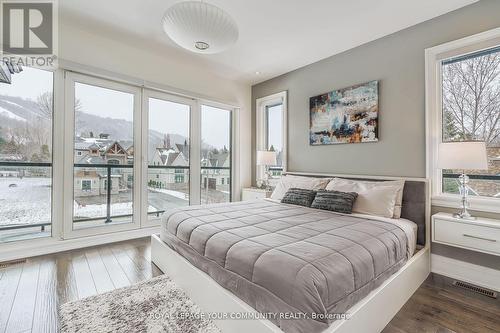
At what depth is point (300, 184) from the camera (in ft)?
10.8

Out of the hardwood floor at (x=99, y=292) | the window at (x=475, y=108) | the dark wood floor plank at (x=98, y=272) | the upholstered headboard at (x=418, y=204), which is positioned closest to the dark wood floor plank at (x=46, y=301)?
the hardwood floor at (x=99, y=292)

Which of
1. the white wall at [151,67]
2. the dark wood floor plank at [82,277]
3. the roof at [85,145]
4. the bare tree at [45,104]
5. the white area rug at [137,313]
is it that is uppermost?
the white wall at [151,67]

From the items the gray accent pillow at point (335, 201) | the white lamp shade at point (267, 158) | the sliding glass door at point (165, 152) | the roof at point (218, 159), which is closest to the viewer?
the gray accent pillow at point (335, 201)

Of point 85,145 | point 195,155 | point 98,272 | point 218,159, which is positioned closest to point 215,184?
point 218,159

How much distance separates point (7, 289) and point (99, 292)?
814 millimetres

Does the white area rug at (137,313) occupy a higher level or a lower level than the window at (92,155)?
lower

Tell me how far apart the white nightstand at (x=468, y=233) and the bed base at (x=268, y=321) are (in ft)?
0.84

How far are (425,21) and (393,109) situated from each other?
3.24 feet

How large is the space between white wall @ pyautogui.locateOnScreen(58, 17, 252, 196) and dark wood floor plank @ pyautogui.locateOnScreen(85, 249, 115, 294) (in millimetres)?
2318

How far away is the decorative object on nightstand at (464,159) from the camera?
6.72ft

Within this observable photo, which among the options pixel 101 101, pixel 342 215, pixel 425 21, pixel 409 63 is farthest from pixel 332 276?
pixel 101 101

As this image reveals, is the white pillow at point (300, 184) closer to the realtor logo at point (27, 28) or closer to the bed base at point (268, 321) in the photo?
the bed base at point (268, 321)

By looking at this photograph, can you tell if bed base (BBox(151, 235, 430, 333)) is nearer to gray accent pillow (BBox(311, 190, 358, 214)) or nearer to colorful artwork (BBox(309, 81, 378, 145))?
gray accent pillow (BBox(311, 190, 358, 214))

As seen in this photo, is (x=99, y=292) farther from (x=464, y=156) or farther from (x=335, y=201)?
(x=464, y=156)
